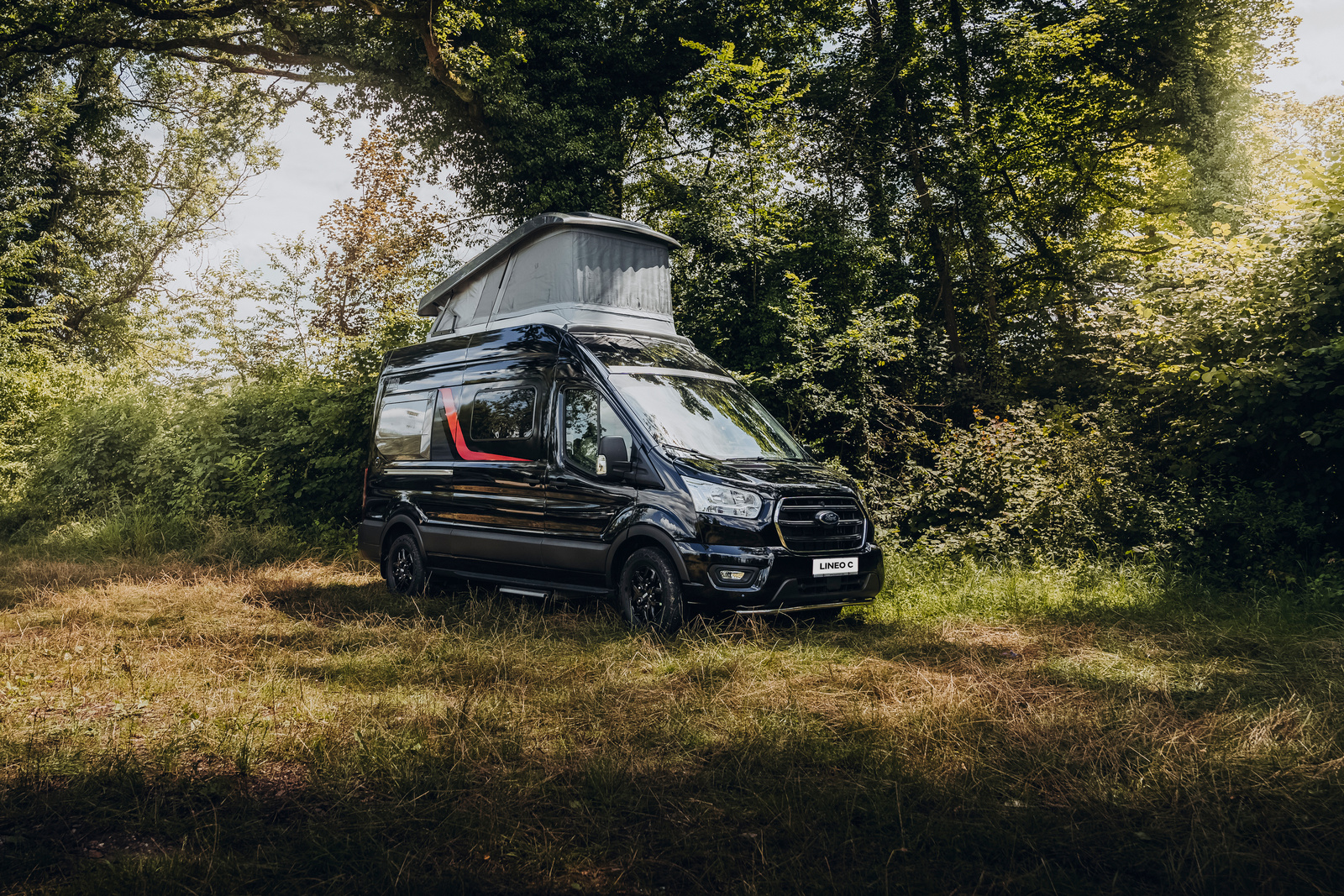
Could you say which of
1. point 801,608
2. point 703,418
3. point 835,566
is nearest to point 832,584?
point 835,566

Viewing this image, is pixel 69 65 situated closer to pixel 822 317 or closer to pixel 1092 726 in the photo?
pixel 822 317

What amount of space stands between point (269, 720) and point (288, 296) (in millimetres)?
20933

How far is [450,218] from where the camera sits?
20.5m

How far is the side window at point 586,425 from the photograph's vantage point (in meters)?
7.27

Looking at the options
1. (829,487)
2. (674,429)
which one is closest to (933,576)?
(829,487)

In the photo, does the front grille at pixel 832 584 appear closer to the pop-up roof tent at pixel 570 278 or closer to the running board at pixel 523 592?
the running board at pixel 523 592

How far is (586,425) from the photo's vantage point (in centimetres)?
743

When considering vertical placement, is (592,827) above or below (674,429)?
below

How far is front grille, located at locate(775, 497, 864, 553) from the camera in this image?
662 centimetres

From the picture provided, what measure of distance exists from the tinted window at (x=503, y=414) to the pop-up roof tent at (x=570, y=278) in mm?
832

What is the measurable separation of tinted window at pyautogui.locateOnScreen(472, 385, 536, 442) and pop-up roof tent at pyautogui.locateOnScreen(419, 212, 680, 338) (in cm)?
83

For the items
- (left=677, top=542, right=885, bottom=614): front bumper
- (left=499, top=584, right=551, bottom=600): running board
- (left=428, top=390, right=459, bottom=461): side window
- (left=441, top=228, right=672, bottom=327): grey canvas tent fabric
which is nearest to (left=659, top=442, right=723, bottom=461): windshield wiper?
(left=677, top=542, right=885, bottom=614): front bumper

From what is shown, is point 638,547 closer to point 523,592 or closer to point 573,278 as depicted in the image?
point 523,592

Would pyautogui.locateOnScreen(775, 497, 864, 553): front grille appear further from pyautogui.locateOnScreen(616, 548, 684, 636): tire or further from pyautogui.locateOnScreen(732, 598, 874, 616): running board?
pyautogui.locateOnScreen(616, 548, 684, 636): tire
